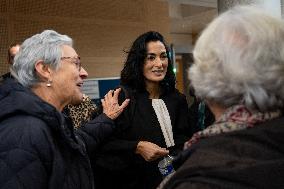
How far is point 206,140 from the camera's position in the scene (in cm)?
98

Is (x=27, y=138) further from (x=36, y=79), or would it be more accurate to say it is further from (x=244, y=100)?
(x=244, y=100)

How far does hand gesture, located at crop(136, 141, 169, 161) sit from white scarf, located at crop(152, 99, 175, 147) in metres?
0.14

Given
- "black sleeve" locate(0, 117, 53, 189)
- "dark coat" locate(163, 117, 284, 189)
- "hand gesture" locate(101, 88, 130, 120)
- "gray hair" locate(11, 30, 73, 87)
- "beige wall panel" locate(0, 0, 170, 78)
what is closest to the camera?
"dark coat" locate(163, 117, 284, 189)

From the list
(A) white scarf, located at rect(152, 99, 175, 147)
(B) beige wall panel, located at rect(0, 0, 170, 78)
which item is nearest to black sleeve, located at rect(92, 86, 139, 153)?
(A) white scarf, located at rect(152, 99, 175, 147)

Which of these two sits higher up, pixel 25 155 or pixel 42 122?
pixel 42 122

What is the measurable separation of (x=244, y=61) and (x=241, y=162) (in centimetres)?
26

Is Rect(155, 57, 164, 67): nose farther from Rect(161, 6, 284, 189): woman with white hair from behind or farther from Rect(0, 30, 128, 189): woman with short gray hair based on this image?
Rect(161, 6, 284, 189): woman with white hair from behind

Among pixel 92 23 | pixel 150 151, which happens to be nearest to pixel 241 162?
pixel 150 151

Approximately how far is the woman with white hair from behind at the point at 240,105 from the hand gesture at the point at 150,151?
1.07 meters

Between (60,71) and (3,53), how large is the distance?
2584 mm

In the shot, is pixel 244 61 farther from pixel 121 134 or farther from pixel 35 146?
pixel 121 134

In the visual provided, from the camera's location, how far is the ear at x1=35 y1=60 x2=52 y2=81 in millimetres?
1634

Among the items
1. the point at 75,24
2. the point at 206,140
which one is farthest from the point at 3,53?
the point at 206,140

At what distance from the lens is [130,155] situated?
222cm
